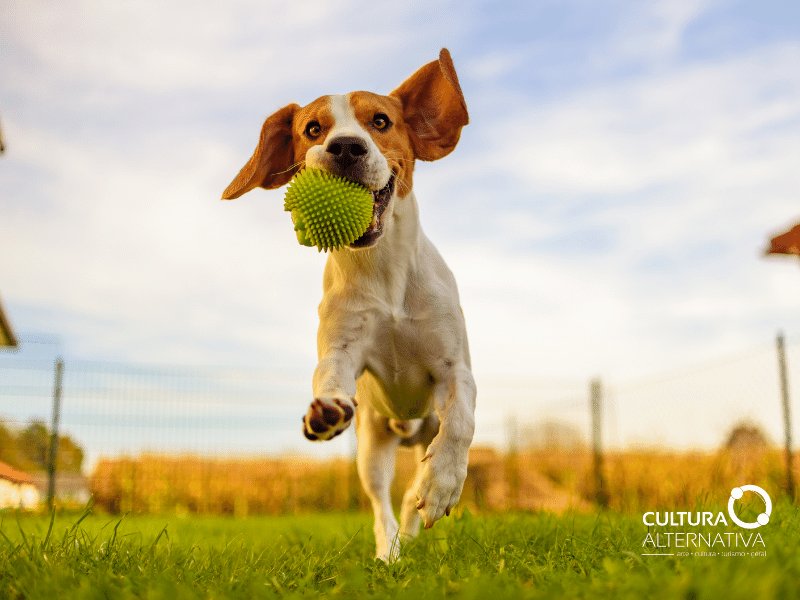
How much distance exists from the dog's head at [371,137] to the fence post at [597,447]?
10478 millimetres

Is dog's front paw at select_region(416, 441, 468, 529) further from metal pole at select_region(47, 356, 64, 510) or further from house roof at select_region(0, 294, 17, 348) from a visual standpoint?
metal pole at select_region(47, 356, 64, 510)

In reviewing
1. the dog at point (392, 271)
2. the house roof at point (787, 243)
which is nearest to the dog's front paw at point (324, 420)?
the dog at point (392, 271)

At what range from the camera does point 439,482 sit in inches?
133

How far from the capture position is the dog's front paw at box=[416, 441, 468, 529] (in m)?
3.33

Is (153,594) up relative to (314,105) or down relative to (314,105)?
down

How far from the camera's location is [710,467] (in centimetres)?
1152

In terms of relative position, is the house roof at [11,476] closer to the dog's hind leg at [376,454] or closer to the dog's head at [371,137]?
the dog's head at [371,137]

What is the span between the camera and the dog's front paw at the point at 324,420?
10.3 feet

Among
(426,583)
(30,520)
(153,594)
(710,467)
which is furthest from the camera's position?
(710,467)

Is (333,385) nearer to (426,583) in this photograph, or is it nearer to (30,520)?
(426,583)

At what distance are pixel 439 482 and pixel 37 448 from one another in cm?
1090

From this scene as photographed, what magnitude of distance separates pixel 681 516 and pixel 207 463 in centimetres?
1025

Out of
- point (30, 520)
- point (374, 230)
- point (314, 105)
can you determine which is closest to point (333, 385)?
point (374, 230)
